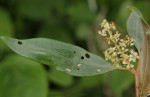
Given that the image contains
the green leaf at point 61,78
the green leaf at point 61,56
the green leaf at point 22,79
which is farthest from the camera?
the green leaf at point 61,78

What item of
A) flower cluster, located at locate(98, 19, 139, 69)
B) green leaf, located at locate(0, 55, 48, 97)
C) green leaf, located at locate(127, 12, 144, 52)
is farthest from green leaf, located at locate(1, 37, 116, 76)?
green leaf, located at locate(0, 55, 48, 97)

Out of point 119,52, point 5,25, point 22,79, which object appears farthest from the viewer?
point 5,25

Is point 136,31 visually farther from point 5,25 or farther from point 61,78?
point 5,25

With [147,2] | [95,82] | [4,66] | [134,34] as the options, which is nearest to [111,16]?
[147,2]

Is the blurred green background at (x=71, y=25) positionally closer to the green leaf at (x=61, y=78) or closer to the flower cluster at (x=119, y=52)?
the green leaf at (x=61, y=78)

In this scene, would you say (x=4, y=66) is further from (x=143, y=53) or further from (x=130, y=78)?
(x=143, y=53)

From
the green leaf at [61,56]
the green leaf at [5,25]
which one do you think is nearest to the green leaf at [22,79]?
the green leaf at [61,56]

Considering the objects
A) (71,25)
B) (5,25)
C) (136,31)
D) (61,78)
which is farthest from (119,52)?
(71,25)
